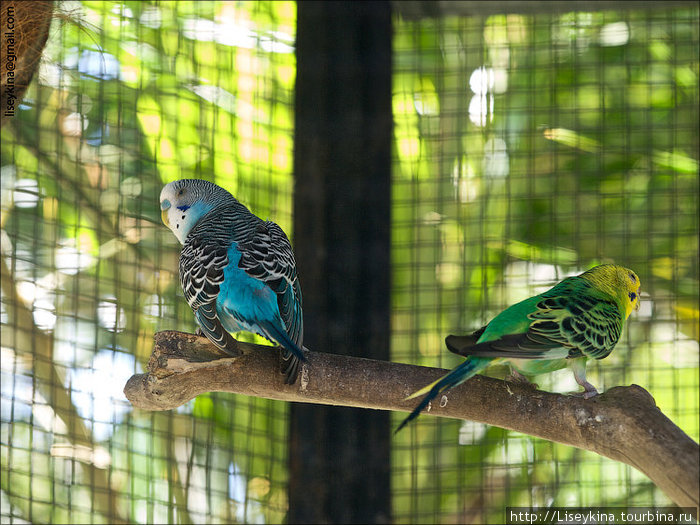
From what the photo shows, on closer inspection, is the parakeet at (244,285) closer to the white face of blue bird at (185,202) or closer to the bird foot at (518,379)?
the white face of blue bird at (185,202)

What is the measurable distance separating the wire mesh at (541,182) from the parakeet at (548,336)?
82cm

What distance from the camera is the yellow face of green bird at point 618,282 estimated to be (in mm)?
1429

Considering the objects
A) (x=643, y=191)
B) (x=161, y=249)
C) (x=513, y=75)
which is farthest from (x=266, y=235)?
(x=643, y=191)

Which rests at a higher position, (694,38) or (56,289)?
(694,38)

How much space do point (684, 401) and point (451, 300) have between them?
0.75 m

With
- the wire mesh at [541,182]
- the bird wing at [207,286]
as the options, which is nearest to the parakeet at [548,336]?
the bird wing at [207,286]

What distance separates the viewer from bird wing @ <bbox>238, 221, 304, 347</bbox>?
50.9 inches

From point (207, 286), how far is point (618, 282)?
2.62 feet

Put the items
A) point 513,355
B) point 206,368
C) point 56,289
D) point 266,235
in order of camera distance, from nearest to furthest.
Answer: point 513,355 → point 206,368 → point 266,235 → point 56,289

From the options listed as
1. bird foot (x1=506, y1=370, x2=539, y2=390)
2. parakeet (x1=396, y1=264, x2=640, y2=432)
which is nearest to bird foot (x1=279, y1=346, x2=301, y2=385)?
parakeet (x1=396, y1=264, x2=640, y2=432)

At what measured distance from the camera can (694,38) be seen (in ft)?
7.29

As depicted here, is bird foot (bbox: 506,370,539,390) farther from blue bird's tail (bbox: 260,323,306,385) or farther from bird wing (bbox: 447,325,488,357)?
blue bird's tail (bbox: 260,323,306,385)

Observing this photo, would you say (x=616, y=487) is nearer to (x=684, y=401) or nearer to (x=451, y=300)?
(x=684, y=401)

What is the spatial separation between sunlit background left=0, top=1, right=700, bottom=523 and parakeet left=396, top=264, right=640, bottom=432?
82cm
